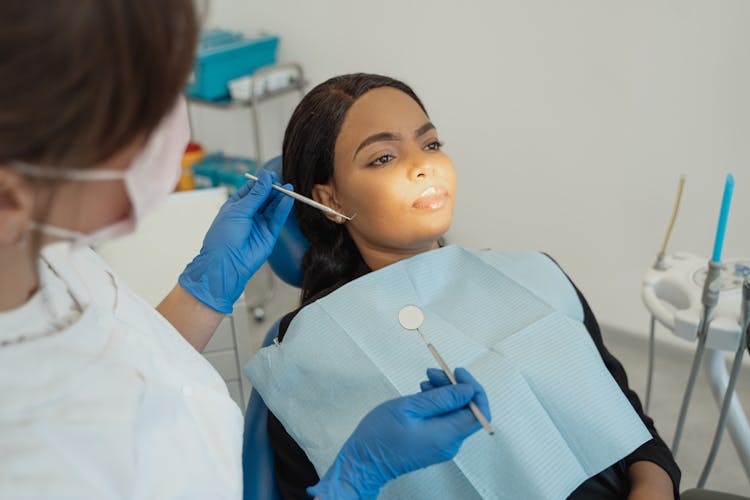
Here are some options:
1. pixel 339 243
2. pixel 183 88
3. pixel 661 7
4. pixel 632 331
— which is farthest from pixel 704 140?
pixel 183 88

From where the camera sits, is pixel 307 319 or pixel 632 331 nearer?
pixel 307 319

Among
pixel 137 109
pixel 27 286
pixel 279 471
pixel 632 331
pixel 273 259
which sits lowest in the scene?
pixel 632 331

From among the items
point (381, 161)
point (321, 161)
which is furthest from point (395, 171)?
point (321, 161)

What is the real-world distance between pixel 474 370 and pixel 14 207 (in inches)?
29.2

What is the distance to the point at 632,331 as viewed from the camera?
2361mm

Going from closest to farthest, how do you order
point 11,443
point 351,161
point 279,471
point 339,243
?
point 11,443
point 279,471
point 351,161
point 339,243

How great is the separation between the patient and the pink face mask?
63cm

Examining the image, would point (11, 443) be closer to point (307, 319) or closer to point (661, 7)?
point (307, 319)

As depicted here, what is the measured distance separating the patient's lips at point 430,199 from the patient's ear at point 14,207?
0.80 m

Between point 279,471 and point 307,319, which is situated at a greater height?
point 307,319

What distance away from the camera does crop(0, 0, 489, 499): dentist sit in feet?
1.65

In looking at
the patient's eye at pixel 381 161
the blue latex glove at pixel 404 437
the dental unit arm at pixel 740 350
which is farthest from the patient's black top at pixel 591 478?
the patient's eye at pixel 381 161

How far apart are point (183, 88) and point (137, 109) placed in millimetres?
56

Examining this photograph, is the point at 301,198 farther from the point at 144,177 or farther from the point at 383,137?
the point at 144,177
